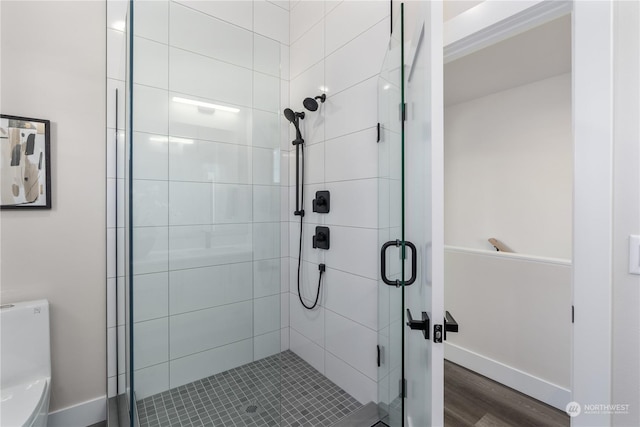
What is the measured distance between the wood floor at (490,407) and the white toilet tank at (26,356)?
209 centimetres

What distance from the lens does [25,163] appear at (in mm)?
1409

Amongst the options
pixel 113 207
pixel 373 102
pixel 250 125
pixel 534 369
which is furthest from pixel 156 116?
pixel 534 369

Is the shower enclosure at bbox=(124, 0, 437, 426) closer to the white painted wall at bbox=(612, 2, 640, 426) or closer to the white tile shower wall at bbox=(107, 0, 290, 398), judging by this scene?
the white tile shower wall at bbox=(107, 0, 290, 398)

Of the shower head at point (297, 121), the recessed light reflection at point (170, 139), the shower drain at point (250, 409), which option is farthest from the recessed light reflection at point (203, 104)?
the shower drain at point (250, 409)

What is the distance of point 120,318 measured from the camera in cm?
164

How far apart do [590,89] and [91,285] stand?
7.91 feet

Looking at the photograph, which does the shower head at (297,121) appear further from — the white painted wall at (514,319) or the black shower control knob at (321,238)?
the white painted wall at (514,319)

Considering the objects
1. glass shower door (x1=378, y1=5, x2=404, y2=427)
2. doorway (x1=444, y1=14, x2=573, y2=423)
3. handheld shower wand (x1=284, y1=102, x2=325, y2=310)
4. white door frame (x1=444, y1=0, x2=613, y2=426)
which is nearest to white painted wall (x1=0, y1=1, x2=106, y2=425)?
handheld shower wand (x1=284, y1=102, x2=325, y2=310)

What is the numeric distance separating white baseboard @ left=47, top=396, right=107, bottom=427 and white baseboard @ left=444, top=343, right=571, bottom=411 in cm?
244

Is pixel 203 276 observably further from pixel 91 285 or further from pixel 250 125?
pixel 91 285

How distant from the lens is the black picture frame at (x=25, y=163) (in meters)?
1.37

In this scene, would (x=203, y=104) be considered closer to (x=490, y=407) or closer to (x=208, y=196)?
(x=208, y=196)

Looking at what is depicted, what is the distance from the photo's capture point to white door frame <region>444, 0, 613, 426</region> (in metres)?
0.92

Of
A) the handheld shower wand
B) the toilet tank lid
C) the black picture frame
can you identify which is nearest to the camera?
the toilet tank lid
